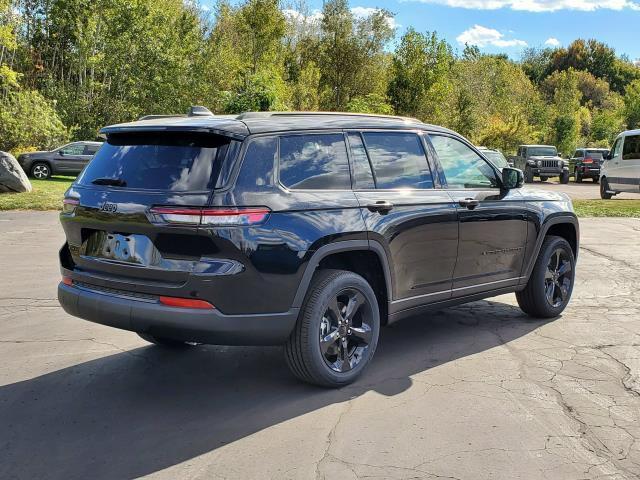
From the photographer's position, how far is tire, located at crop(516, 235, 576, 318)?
21.7 ft

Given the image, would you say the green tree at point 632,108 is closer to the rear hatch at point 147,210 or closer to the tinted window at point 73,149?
the tinted window at point 73,149

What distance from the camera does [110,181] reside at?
15.1ft

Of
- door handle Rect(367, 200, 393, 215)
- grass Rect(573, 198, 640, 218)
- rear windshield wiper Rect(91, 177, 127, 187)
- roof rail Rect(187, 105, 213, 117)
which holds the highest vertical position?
roof rail Rect(187, 105, 213, 117)

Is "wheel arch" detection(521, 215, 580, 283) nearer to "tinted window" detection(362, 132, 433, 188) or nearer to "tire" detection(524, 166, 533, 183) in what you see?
"tinted window" detection(362, 132, 433, 188)

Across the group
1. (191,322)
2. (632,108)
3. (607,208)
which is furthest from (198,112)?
(632,108)

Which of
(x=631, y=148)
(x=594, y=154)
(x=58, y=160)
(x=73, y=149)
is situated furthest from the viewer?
(x=594, y=154)

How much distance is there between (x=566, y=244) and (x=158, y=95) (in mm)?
31955

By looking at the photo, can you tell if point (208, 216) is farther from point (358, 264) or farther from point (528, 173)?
point (528, 173)

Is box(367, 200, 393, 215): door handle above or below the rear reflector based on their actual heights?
above

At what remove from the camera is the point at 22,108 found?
29.0 m

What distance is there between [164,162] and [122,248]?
58cm

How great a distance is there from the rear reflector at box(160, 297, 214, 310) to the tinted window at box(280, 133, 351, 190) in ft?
2.95

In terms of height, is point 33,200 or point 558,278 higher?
point 558,278

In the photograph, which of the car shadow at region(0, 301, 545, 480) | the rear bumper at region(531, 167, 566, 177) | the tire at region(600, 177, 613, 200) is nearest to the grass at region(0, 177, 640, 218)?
the tire at region(600, 177, 613, 200)
